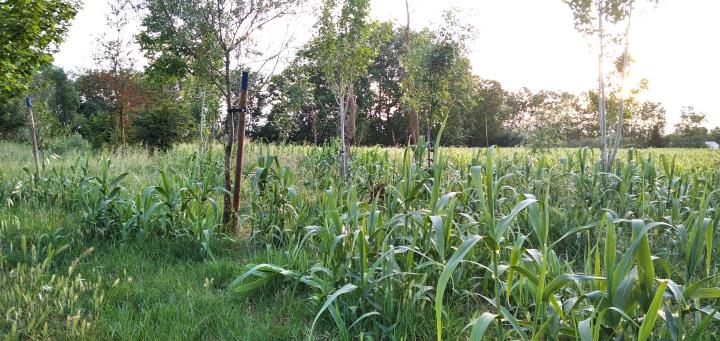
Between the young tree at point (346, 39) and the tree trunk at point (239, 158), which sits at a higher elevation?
Result: the young tree at point (346, 39)

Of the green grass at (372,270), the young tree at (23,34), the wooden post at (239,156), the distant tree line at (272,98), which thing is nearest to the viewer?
the green grass at (372,270)

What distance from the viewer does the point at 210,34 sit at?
4.99m

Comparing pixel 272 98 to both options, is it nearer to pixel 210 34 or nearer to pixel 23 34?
pixel 23 34

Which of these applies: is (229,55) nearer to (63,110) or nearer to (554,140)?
(554,140)

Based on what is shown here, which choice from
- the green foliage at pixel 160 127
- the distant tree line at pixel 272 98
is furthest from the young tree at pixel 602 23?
the green foliage at pixel 160 127

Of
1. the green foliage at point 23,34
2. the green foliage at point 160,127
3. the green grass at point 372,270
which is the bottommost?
the green grass at point 372,270

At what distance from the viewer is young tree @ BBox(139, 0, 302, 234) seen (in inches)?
190

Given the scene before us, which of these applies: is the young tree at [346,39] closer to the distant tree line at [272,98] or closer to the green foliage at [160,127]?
the distant tree line at [272,98]

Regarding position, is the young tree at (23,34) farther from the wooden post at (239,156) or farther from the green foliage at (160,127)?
the wooden post at (239,156)

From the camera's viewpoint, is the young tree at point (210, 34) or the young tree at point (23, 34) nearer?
the young tree at point (210, 34)

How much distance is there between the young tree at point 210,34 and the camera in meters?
4.82

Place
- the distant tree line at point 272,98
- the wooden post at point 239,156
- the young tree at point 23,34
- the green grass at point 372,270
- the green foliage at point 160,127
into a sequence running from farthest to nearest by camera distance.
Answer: the green foliage at point 160,127, the young tree at point 23,34, the distant tree line at point 272,98, the wooden post at point 239,156, the green grass at point 372,270

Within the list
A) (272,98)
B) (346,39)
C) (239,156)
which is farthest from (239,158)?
(272,98)

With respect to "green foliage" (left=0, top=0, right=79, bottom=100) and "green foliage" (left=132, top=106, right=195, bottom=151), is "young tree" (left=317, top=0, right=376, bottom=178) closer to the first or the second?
"green foliage" (left=0, top=0, right=79, bottom=100)
